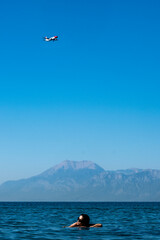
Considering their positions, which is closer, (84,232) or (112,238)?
(112,238)

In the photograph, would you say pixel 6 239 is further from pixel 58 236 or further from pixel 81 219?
pixel 81 219

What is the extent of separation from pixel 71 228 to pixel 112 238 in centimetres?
640

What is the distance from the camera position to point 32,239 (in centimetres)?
2352

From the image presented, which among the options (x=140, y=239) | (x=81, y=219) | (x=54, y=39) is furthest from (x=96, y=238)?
(x=54, y=39)

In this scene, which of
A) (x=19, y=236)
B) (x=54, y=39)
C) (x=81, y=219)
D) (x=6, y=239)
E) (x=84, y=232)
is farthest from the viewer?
(x=54, y=39)

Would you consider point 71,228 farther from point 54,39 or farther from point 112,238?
point 54,39

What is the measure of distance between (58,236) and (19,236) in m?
2.55

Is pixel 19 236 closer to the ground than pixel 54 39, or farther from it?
closer to the ground

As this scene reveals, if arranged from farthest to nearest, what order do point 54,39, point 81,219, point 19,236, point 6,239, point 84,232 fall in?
point 54,39, point 81,219, point 84,232, point 19,236, point 6,239

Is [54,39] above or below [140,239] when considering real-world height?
above

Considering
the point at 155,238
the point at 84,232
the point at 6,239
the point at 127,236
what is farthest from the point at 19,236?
the point at 155,238

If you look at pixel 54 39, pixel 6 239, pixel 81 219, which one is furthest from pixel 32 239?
pixel 54 39

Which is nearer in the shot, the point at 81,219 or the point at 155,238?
the point at 155,238

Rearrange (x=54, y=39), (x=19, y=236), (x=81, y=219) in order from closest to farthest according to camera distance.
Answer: (x=19, y=236) → (x=81, y=219) → (x=54, y=39)
